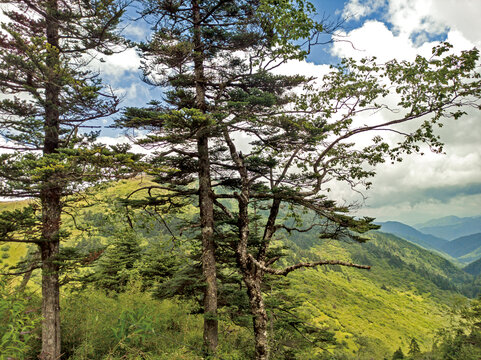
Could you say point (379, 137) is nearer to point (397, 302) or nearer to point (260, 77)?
point (260, 77)

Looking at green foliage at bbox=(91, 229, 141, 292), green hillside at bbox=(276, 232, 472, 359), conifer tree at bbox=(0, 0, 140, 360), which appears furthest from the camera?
green hillside at bbox=(276, 232, 472, 359)

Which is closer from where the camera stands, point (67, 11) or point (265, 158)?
point (67, 11)

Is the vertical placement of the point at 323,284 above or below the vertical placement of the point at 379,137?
below

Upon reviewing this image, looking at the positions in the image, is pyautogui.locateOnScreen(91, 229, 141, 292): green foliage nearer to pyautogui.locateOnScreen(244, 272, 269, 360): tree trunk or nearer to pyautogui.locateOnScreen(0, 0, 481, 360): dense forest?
pyautogui.locateOnScreen(0, 0, 481, 360): dense forest

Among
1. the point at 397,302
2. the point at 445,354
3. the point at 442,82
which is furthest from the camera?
the point at 397,302

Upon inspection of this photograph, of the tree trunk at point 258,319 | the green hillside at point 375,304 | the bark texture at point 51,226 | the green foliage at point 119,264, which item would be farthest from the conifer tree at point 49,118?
the green hillside at point 375,304

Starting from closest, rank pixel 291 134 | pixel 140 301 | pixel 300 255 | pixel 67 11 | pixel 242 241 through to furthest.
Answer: pixel 67 11, pixel 242 241, pixel 291 134, pixel 140 301, pixel 300 255

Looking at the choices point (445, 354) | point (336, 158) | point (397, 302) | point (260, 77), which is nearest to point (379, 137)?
point (336, 158)

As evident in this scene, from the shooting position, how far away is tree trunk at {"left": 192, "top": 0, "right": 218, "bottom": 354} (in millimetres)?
8797

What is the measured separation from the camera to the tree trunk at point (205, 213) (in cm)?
880

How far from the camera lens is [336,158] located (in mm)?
9633

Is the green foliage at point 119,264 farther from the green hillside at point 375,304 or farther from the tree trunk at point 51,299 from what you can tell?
the green hillside at point 375,304

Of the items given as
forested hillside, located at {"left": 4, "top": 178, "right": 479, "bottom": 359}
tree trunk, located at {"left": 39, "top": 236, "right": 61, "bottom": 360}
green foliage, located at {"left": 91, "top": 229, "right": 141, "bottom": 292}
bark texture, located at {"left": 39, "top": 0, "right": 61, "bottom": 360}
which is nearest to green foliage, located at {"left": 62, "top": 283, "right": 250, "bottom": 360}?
forested hillside, located at {"left": 4, "top": 178, "right": 479, "bottom": 359}

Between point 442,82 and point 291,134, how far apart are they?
472cm
